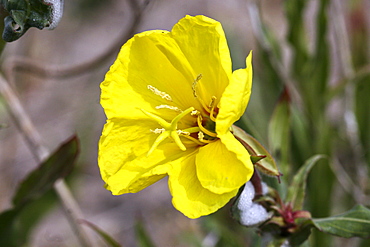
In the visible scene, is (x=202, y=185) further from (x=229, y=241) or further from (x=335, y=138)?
(x=335, y=138)

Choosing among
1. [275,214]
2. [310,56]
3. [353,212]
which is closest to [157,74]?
[275,214]

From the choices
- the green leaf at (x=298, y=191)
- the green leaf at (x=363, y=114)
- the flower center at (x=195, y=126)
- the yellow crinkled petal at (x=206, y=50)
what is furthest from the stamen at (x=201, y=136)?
the green leaf at (x=363, y=114)

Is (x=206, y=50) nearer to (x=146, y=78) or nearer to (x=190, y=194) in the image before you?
(x=146, y=78)

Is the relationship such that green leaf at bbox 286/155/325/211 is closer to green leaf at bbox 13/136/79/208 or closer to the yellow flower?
the yellow flower

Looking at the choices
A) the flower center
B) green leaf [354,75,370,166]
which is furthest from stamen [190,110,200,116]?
green leaf [354,75,370,166]

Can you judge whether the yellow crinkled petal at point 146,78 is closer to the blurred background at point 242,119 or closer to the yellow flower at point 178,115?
the yellow flower at point 178,115

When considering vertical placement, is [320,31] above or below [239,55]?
above

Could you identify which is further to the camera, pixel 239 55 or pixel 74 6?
pixel 74 6
